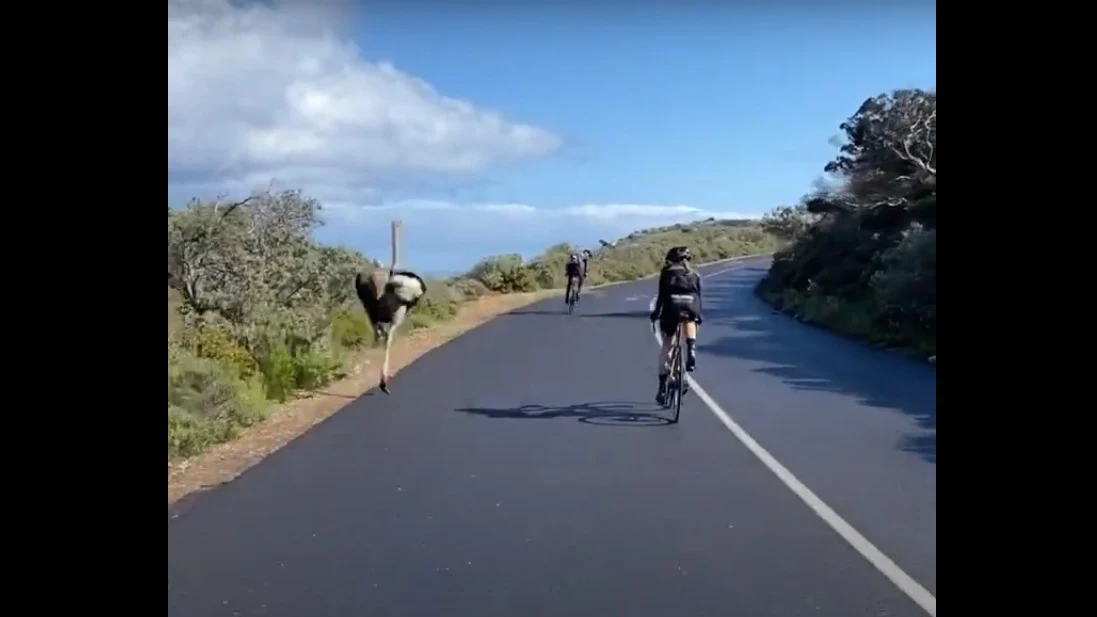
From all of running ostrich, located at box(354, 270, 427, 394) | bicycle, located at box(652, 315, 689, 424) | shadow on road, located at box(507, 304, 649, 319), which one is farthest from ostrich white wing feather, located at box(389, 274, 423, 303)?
shadow on road, located at box(507, 304, 649, 319)

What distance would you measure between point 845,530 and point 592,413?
20.2ft

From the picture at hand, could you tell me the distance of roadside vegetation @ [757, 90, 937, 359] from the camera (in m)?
24.3

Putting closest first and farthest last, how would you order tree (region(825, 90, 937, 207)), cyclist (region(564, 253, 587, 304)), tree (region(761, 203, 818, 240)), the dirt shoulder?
the dirt shoulder < tree (region(825, 90, 937, 207)) < cyclist (region(564, 253, 587, 304)) < tree (region(761, 203, 818, 240))

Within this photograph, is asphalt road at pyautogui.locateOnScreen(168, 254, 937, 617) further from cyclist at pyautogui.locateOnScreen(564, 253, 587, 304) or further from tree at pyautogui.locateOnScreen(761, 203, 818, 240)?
tree at pyautogui.locateOnScreen(761, 203, 818, 240)

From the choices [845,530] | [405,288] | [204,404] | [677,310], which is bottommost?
[845,530]

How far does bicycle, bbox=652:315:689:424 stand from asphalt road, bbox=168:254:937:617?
22cm

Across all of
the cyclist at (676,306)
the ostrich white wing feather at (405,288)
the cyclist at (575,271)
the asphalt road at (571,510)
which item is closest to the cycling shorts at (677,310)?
the cyclist at (676,306)

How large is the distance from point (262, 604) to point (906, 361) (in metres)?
15.9

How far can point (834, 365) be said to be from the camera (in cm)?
2019

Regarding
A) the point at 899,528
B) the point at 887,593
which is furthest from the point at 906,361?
the point at 887,593

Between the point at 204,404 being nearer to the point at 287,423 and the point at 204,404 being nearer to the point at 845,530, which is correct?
the point at 287,423

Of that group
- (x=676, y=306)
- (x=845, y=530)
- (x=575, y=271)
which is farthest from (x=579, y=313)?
(x=845, y=530)

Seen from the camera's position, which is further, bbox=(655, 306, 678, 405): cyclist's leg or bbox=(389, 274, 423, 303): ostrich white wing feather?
bbox=(389, 274, 423, 303): ostrich white wing feather
